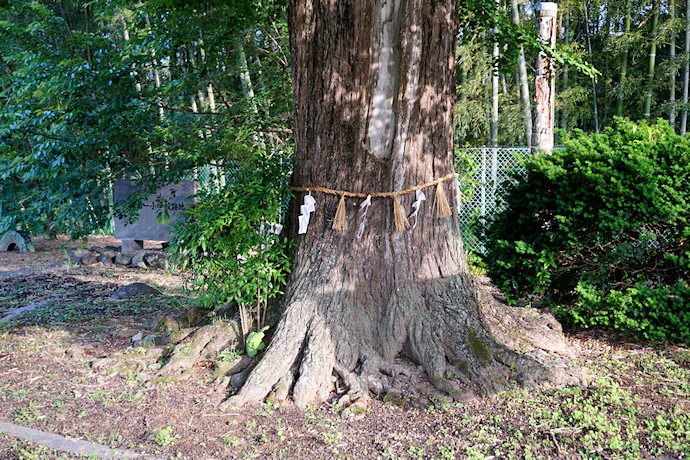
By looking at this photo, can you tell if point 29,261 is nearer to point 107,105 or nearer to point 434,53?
point 107,105

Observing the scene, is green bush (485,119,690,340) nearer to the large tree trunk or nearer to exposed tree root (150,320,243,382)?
the large tree trunk

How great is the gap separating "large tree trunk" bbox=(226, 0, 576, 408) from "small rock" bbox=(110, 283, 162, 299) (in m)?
3.29

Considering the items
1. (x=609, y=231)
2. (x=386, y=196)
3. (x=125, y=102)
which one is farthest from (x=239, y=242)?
(x=609, y=231)

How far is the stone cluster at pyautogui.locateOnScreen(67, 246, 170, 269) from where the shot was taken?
8367mm

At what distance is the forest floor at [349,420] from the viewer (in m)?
2.69

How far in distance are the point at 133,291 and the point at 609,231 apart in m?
5.24

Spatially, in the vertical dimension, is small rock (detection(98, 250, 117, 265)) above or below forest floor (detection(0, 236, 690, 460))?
above

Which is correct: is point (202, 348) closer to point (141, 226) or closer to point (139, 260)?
point (139, 260)

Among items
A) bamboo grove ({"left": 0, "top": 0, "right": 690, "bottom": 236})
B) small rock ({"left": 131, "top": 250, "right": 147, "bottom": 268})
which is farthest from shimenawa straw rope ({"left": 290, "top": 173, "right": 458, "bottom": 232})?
small rock ({"left": 131, "top": 250, "right": 147, "bottom": 268})

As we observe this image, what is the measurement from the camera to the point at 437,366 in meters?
3.34

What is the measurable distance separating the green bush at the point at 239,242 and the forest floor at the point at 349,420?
625 millimetres

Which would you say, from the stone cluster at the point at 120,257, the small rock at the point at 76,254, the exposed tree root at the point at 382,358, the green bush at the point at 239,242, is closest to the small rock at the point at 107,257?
the stone cluster at the point at 120,257

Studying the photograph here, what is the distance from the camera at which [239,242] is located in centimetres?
366

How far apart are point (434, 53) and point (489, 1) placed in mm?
1717
